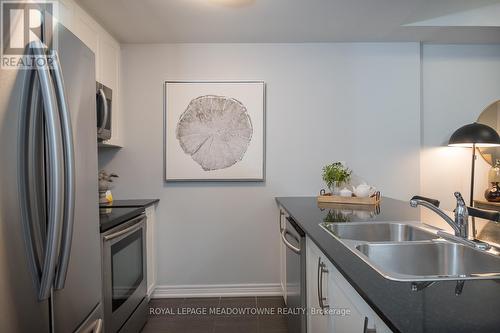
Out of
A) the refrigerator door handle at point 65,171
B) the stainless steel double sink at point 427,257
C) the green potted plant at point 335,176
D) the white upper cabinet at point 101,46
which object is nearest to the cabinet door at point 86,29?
the white upper cabinet at point 101,46

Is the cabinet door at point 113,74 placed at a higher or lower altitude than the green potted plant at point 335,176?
higher

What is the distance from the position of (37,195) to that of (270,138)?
2056 millimetres

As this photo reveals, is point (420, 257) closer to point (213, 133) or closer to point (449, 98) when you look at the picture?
point (213, 133)

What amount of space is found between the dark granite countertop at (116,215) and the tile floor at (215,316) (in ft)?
2.95

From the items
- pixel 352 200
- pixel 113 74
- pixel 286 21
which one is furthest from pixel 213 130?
pixel 352 200

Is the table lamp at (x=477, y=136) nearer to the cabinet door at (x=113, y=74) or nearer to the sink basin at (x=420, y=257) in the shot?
the sink basin at (x=420, y=257)

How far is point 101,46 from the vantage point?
228 centimetres

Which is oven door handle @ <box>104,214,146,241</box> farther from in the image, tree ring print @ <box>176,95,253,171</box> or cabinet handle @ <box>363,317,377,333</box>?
cabinet handle @ <box>363,317,377,333</box>

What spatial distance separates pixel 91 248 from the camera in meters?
1.18

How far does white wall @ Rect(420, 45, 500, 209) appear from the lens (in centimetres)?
282

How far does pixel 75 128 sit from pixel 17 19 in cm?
38

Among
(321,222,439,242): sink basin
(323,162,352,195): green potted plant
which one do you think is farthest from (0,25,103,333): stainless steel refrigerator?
(323,162,352,195): green potted plant

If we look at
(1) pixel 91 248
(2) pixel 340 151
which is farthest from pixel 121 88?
(2) pixel 340 151

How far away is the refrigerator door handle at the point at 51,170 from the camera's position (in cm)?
81
